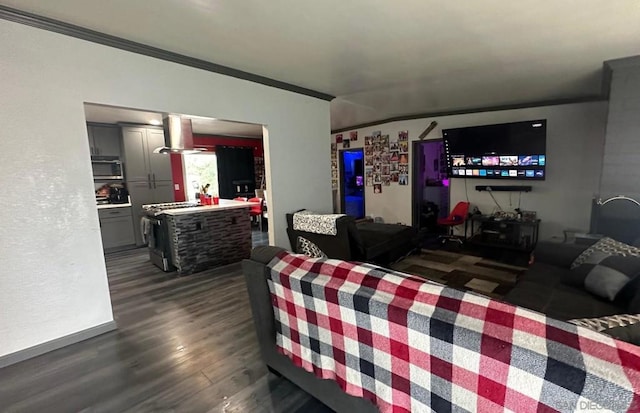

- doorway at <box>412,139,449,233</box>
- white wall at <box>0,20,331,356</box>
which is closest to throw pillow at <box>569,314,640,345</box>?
white wall at <box>0,20,331,356</box>

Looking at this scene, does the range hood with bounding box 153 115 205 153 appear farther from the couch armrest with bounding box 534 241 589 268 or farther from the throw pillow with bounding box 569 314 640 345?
the couch armrest with bounding box 534 241 589 268

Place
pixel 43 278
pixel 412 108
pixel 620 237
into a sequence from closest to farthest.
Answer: pixel 43 278, pixel 620 237, pixel 412 108

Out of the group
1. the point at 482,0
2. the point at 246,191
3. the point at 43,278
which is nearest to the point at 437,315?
the point at 482,0

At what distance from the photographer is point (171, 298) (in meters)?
3.33

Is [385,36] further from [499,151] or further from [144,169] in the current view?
[144,169]

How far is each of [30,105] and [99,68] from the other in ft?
1.89

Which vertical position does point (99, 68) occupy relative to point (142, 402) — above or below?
above

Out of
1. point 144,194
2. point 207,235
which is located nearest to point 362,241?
point 207,235

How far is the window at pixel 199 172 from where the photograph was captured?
6.88 metres

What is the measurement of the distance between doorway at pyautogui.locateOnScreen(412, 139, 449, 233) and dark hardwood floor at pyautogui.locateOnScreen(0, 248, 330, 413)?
4.52m

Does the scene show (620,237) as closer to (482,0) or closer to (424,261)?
(424,261)

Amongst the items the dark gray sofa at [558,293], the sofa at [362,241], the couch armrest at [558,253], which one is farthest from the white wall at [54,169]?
the couch armrest at [558,253]

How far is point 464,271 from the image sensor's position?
404cm

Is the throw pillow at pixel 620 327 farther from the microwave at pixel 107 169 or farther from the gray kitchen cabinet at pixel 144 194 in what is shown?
the microwave at pixel 107 169
